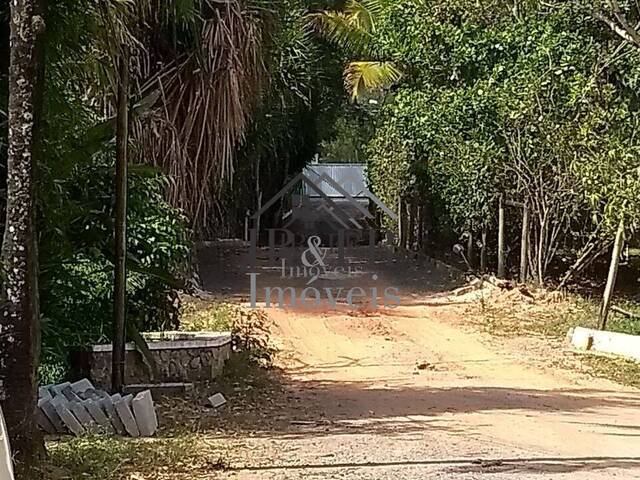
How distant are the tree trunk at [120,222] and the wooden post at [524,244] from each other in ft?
30.1

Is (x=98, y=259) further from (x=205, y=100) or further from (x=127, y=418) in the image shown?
(x=205, y=100)

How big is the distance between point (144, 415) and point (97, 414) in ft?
1.02

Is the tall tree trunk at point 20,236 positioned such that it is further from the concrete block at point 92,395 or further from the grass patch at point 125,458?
the concrete block at point 92,395

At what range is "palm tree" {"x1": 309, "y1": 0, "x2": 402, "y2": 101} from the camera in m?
17.4

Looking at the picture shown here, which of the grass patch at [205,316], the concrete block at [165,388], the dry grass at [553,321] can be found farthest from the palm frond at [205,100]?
the dry grass at [553,321]

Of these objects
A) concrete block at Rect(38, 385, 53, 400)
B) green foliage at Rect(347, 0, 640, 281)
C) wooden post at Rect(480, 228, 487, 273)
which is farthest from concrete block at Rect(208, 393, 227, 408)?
wooden post at Rect(480, 228, 487, 273)

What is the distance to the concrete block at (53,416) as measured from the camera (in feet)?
20.3

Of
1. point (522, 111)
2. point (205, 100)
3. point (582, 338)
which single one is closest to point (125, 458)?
point (205, 100)

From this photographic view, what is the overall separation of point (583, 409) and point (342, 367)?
313cm

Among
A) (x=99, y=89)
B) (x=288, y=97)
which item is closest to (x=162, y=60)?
(x=99, y=89)

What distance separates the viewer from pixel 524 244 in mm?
15312

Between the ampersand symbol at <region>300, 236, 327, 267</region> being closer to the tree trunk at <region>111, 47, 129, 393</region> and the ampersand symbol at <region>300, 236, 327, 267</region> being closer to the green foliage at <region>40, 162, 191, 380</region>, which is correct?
the green foliage at <region>40, 162, 191, 380</region>

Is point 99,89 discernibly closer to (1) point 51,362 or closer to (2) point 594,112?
(1) point 51,362

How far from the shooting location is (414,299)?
1600 centimetres
